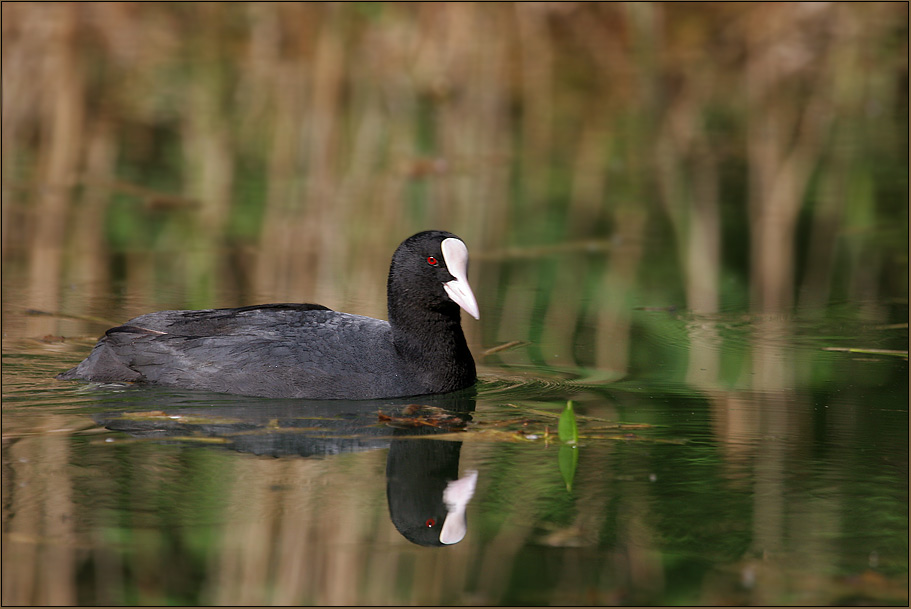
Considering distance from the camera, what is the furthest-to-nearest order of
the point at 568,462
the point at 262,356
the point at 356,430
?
1. the point at 262,356
2. the point at 356,430
3. the point at 568,462

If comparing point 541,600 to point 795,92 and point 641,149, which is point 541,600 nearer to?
point 641,149

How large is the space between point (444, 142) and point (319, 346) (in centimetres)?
868

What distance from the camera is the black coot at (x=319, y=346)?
674 centimetres

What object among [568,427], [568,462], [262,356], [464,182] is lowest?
[568,462]

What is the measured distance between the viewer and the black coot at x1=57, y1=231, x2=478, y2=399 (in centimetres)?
674

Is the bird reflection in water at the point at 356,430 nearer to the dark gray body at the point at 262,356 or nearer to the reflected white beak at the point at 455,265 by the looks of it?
the dark gray body at the point at 262,356

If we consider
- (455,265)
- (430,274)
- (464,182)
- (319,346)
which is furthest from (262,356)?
(464,182)

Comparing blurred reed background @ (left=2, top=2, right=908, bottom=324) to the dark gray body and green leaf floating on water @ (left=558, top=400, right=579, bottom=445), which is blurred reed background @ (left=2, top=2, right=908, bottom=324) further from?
green leaf floating on water @ (left=558, top=400, right=579, bottom=445)

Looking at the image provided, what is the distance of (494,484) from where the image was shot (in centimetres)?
552

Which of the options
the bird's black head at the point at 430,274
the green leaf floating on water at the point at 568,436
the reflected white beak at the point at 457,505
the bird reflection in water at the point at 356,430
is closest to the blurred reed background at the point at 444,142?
the bird's black head at the point at 430,274

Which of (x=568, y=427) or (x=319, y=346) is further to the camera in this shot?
(x=319, y=346)

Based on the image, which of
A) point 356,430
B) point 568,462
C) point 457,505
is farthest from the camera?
point 356,430

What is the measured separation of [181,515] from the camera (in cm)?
508

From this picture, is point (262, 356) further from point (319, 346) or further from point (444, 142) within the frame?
point (444, 142)
